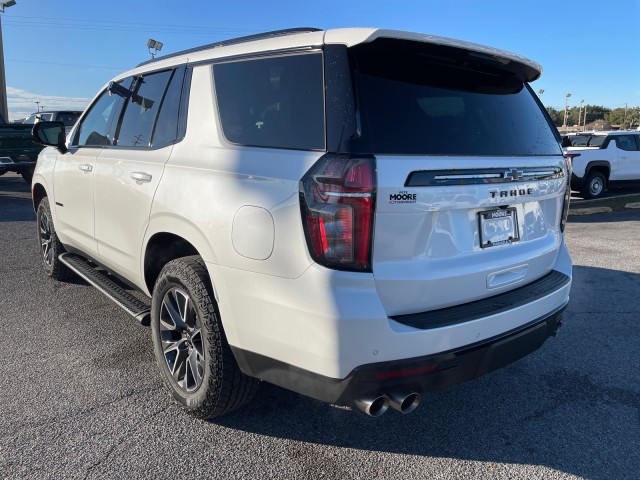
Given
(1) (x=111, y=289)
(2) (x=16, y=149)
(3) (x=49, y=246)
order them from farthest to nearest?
(2) (x=16, y=149) < (3) (x=49, y=246) < (1) (x=111, y=289)

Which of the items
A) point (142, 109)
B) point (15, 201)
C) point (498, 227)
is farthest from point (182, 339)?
point (15, 201)

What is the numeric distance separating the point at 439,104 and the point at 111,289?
260 cm

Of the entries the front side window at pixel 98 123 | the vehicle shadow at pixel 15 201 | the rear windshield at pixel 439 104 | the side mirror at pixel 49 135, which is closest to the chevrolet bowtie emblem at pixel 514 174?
the rear windshield at pixel 439 104

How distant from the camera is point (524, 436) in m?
2.78

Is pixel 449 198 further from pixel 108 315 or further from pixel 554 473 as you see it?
pixel 108 315

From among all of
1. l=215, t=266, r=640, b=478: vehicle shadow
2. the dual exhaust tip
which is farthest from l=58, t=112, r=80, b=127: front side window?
the dual exhaust tip

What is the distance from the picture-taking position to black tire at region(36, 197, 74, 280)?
197 inches

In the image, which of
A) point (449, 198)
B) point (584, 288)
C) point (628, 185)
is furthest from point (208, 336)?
point (628, 185)

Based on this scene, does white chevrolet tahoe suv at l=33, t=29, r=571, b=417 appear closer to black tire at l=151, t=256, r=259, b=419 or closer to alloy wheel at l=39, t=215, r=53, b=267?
black tire at l=151, t=256, r=259, b=419

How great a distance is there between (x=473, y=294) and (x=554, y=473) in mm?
940

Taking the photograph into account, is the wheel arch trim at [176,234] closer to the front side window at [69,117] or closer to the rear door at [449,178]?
the rear door at [449,178]

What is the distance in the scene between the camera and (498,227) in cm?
252

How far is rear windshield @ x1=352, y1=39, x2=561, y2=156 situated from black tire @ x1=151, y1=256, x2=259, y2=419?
1140mm

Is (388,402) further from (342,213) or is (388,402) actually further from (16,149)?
(16,149)
